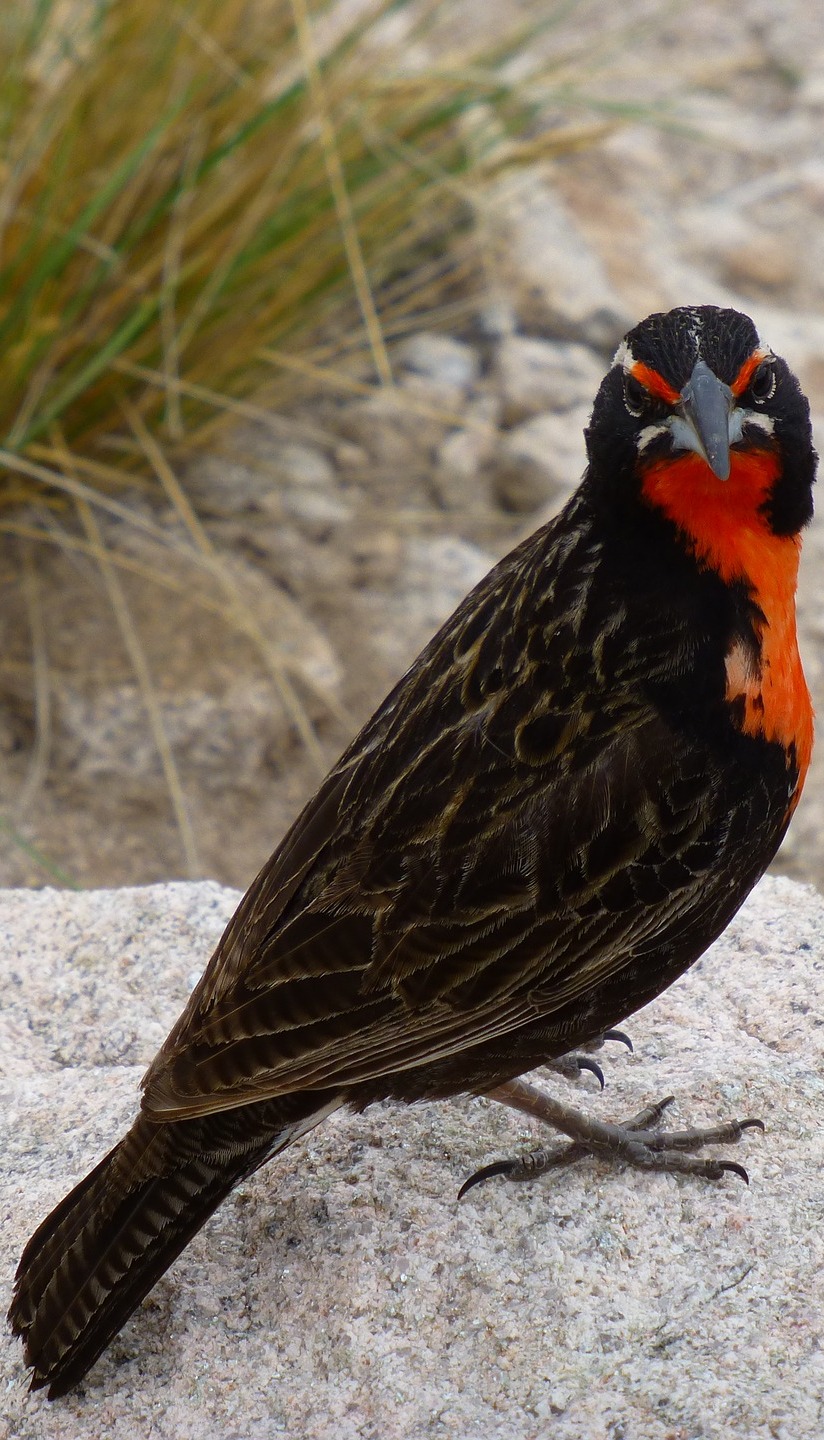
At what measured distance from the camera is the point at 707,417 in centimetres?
285

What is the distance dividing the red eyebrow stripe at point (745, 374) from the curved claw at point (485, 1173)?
1628 mm

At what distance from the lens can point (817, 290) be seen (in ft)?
28.4

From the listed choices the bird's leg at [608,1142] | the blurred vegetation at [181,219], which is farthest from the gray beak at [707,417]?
the blurred vegetation at [181,219]

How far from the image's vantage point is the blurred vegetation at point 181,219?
20.2ft

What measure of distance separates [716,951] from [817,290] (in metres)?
5.42

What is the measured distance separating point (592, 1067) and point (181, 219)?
389cm

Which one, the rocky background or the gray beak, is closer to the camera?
the gray beak

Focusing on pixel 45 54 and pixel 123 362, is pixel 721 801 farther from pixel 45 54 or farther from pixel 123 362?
pixel 45 54

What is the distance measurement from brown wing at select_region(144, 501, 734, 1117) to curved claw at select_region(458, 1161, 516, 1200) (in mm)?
428

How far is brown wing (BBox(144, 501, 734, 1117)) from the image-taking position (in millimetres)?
3084

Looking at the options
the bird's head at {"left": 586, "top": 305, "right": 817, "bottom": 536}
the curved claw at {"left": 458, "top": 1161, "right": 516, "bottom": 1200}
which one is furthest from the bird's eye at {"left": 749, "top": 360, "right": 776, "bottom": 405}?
the curved claw at {"left": 458, "top": 1161, "right": 516, "bottom": 1200}

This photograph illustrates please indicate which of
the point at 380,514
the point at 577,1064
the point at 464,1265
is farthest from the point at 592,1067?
the point at 380,514

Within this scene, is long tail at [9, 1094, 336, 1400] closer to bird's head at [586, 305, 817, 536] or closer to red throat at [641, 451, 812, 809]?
red throat at [641, 451, 812, 809]

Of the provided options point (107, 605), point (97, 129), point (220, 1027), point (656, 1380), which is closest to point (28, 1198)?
point (220, 1027)
